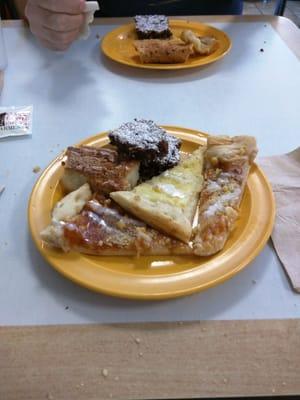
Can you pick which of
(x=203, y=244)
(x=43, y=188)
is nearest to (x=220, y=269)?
(x=203, y=244)

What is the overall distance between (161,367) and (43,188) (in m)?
0.42

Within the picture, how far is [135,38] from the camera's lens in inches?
61.3

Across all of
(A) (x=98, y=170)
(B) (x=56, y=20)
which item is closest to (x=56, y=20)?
(B) (x=56, y=20)

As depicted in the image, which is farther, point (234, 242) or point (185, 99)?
point (185, 99)

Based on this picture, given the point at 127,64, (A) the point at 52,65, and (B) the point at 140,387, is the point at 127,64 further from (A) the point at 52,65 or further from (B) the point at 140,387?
(B) the point at 140,387

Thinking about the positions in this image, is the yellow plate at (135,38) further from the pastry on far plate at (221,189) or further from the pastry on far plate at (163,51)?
the pastry on far plate at (221,189)

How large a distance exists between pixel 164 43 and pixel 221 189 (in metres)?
0.77

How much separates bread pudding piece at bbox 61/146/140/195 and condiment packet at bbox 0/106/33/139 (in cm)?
33

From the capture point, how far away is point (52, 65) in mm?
1458

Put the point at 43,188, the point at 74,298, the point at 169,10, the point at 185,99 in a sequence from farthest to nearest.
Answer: the point at 169,10 → the point at 185,99 → the point at 43,188 → the point at 74,298

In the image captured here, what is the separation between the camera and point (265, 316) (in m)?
0.65

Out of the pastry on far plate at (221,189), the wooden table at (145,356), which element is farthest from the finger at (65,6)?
the wooden table at (145,356)

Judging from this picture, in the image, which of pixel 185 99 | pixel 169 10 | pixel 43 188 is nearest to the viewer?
pixel 43 188

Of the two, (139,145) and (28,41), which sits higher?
(139,145)
